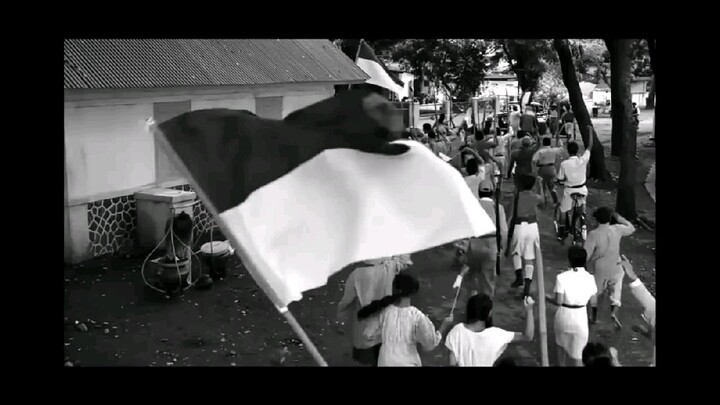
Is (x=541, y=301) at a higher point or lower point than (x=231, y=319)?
higher

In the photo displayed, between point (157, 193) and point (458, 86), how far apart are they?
1093 inches

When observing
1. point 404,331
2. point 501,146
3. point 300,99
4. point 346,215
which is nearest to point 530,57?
point 501,146

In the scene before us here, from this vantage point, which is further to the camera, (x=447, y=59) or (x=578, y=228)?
(x=447, y=59)

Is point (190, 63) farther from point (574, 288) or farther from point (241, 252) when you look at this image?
point (241, 252)

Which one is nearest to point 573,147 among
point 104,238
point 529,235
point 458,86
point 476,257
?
point 529,235

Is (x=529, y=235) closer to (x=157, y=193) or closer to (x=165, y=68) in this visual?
(x=157, y=193)

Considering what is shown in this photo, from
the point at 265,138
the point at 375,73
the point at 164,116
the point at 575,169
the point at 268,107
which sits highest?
the point at 375,73

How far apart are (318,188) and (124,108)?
7094 millimetres

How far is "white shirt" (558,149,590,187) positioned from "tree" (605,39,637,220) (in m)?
2.56

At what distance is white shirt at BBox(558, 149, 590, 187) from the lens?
10.8 metres

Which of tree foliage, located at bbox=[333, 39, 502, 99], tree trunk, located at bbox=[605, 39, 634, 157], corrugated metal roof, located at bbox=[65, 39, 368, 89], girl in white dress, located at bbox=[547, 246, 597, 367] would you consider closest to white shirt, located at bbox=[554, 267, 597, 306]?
girl in white dress, located at bbox=[547, 246, 597, 367]

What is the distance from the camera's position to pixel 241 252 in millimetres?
4359

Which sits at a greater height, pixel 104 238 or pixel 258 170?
pixel 258 170

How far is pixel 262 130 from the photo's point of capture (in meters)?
4.77
